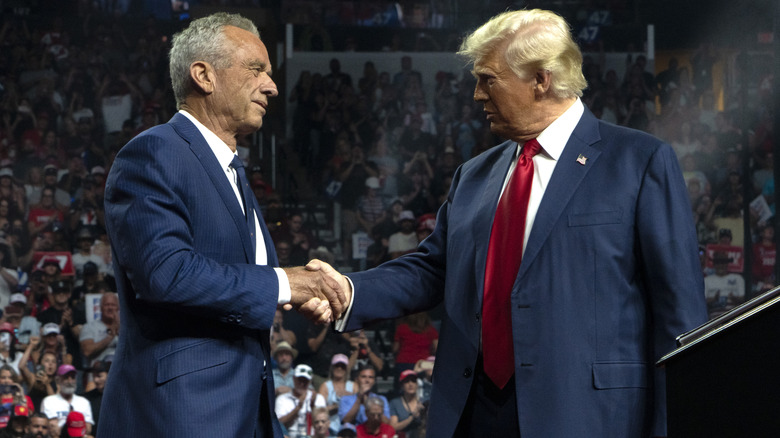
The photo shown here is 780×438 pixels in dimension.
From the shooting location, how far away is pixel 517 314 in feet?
6.68

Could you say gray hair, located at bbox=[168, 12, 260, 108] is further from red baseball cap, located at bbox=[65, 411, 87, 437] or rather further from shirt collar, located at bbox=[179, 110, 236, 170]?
red baseball cap, located at bbox=[65, 411, 87, 437]

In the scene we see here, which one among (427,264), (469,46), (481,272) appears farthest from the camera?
(427,264)

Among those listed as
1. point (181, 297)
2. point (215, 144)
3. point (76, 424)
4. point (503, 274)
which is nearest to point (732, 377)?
point (503, 274)

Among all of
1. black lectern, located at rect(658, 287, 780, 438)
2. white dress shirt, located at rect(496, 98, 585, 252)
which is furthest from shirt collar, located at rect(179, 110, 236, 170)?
black lectern, located at rect(658, 287, 780, 438)

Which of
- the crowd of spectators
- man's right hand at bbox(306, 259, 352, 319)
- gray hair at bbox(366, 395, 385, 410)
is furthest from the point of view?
the crowd of spectators

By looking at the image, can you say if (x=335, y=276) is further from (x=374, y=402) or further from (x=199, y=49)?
(x=374, y=402)

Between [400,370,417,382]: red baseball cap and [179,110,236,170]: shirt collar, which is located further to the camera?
[400,370,417,382]: red baseball cap

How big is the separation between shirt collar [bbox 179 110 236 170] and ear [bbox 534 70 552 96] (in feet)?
2.45

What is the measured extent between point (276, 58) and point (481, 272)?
8.53 metres

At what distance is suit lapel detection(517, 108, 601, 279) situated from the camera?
2057 mm

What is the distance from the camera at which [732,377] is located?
1284 mm

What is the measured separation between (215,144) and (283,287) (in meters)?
0.37

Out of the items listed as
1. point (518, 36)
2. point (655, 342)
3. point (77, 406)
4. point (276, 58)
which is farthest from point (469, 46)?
point (276, 58)

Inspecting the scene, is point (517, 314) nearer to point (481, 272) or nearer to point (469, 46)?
point (481, 272)
